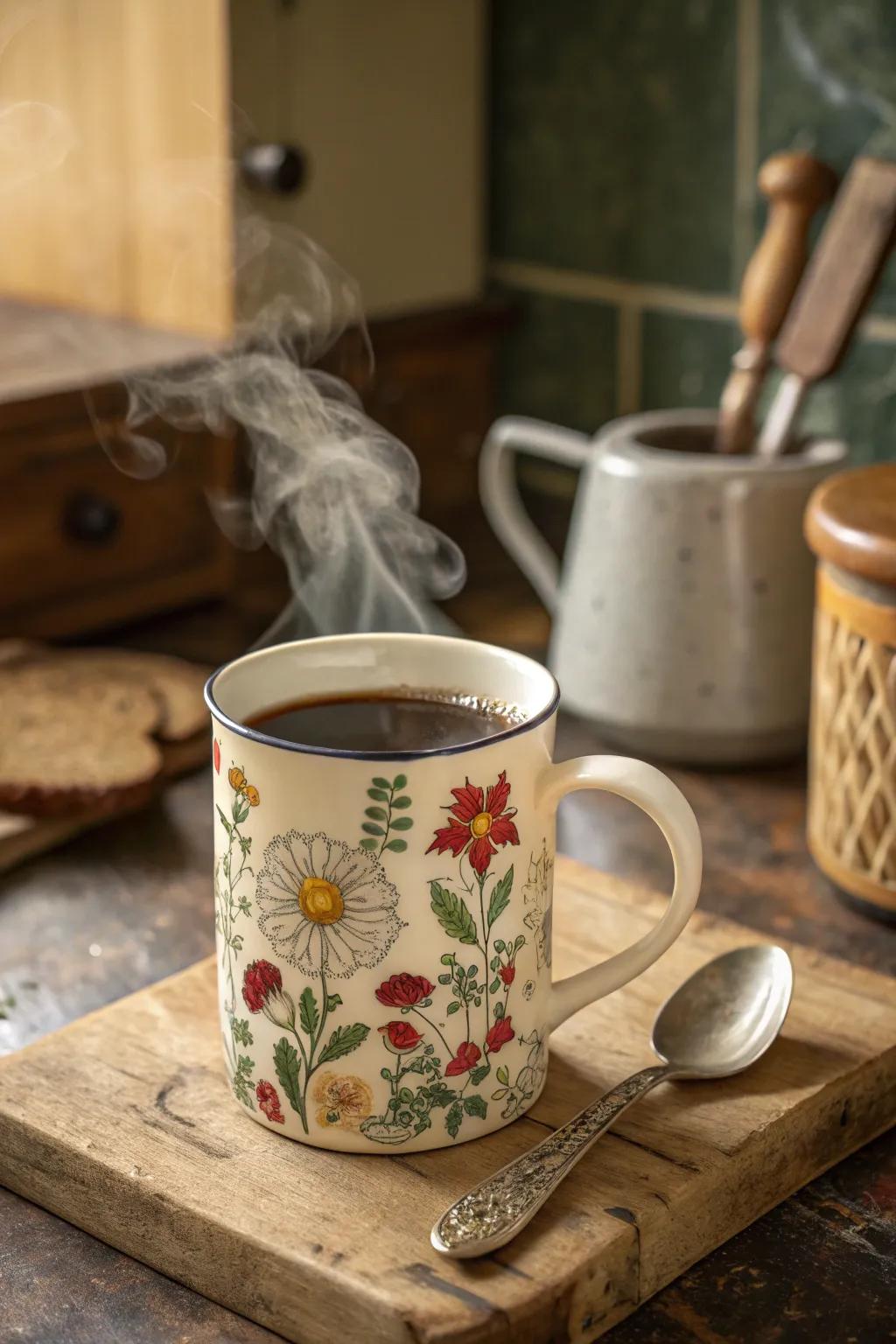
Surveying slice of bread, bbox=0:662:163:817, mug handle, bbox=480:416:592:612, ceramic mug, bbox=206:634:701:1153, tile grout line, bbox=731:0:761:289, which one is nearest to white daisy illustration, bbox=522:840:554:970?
ceramic mug, bbox=206:634:701:1153

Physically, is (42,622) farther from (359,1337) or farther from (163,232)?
(359,1337)

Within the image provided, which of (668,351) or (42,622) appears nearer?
(42,622)

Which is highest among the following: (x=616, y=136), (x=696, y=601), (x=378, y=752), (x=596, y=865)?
(x=616, y=136)

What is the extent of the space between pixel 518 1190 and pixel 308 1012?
9 centimetres

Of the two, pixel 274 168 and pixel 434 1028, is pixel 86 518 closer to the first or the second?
pixel 274 168

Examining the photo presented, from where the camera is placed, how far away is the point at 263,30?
1.13 m

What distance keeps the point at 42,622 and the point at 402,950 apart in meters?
0.65

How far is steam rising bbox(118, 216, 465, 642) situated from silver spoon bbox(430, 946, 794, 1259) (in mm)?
197

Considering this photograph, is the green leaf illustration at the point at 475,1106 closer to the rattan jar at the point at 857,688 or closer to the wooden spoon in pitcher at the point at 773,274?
the rattan jar at the point at 857,688

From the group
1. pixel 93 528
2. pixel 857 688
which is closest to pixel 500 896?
pixel 857 688

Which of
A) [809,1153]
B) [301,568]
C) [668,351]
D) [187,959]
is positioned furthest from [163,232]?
[809,1153]

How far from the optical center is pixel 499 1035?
550 millimetres

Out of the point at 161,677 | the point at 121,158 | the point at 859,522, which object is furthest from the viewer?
the point at 121,158

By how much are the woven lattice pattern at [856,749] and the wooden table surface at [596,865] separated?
40 mm
